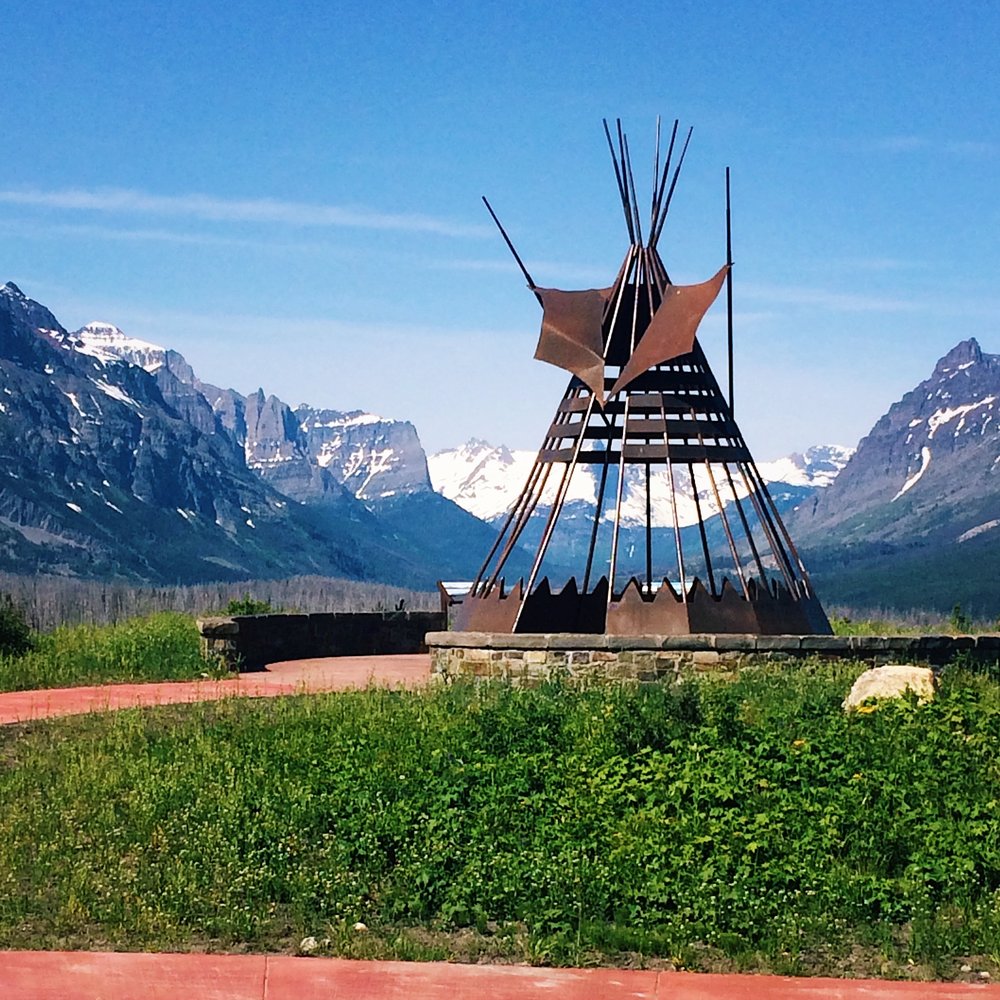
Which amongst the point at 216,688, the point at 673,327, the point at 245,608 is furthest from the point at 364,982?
the point at 245,608

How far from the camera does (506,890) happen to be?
34.0 feet

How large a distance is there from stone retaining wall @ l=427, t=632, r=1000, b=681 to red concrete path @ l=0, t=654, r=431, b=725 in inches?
51.7

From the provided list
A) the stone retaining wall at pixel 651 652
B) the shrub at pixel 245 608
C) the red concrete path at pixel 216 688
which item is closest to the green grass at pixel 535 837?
the red concrete path at pixel 216 688

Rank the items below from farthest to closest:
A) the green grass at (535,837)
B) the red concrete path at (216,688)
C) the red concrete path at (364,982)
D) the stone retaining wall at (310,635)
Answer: the stone retaining wall at (310,635) < the red concrete path at (216,688) < the green grass at (535,837) < the red concrete path at (364,982)

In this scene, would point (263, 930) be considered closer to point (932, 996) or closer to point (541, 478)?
point (932, 996)

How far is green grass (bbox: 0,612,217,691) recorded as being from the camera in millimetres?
21078

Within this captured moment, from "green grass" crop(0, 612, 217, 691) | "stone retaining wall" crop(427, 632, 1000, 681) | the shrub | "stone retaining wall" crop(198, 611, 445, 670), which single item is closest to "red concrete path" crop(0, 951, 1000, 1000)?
"stone retaining wall" crop(427, 632, 1000, 681)

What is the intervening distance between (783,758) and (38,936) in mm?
5935

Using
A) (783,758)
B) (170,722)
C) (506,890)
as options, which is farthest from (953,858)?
(170,722)

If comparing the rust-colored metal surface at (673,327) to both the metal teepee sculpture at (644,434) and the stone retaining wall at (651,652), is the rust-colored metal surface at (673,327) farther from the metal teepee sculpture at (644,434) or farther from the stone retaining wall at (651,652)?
the stone retaining wall at (651,652)

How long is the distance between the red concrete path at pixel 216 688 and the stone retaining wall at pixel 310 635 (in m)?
0.49

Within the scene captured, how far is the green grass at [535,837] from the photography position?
978 centimetres

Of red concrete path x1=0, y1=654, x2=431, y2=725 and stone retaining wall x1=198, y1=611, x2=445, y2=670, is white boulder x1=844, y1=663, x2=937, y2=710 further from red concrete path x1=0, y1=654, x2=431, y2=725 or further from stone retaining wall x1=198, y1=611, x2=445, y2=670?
stone retaining wall x1=198, y1=611, x2=445, y2=670

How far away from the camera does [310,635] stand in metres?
27.0
